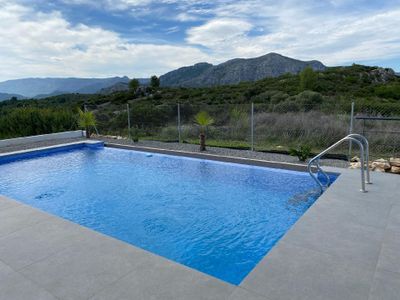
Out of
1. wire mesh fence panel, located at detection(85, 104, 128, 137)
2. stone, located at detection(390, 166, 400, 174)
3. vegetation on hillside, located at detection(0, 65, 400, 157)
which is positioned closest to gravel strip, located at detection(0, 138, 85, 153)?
vegetation on hillside, located at detection(0, 65, 400, 157)

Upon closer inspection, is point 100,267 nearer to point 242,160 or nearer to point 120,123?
point 242,160

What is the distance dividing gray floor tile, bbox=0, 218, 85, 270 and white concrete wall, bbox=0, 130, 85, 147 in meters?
8.66

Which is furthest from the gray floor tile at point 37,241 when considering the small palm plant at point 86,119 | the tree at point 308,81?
the tree at point 308,81

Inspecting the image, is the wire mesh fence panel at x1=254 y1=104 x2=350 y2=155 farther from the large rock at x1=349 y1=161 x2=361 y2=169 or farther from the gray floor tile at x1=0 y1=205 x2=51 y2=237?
the gray floor tile at x1=0 y1=205 x2=51 y2=237

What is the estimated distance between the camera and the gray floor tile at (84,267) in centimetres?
236

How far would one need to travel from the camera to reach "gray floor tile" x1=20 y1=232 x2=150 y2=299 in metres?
2.36

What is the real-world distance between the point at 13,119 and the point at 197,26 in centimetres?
917

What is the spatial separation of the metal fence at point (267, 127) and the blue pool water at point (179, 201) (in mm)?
2044

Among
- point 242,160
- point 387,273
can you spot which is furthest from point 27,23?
point 387,273

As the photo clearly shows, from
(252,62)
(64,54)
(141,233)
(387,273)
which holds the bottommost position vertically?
(141,233)

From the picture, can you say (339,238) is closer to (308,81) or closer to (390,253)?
(390,253)

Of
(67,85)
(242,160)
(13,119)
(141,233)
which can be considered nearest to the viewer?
(141,233)

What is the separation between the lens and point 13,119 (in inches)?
490

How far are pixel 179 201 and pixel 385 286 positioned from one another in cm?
378
